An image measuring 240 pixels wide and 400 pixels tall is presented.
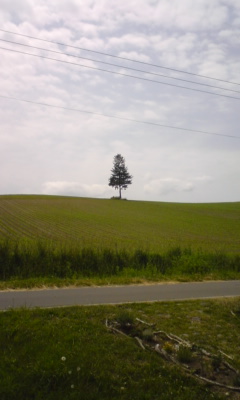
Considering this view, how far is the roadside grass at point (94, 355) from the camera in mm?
4316

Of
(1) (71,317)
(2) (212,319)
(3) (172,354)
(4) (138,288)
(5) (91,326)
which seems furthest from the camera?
(4) (138,288)

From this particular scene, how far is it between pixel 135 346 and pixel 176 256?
33.9 feet

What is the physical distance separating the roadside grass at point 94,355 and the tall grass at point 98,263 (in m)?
5.31

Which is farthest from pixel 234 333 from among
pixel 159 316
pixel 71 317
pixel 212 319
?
pixel 71 317

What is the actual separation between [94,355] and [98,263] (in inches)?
340

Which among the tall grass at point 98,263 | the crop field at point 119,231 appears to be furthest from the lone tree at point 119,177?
the tall grass at point 98,263

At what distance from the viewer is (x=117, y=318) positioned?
680cm

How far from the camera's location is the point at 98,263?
13.9 metres

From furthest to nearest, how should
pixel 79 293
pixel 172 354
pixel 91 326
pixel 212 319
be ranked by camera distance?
pixel 79 293, pixel 212 319, pixel 91 326, pixel 172 354

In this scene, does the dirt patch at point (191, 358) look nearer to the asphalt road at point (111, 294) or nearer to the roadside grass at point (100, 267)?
the asphalt road at point (111, 294)

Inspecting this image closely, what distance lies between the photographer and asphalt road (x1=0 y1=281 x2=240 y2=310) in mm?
8752

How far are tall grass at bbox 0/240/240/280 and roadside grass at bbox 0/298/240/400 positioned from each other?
17.4 ft

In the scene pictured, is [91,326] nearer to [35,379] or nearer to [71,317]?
[71,317]

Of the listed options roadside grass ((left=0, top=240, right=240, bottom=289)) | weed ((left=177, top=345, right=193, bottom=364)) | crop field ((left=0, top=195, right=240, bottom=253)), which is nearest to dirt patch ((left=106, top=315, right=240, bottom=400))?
weed ((left=177, top=345, right=193, bottom=364))
